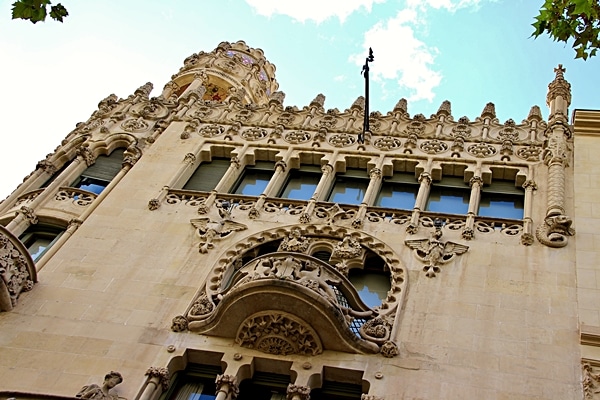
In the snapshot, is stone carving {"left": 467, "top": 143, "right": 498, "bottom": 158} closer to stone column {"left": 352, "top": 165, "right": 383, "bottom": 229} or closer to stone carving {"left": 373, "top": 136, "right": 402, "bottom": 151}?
stone carving {"left": 373, "top": 136, "right": 402, "bottom": 151}

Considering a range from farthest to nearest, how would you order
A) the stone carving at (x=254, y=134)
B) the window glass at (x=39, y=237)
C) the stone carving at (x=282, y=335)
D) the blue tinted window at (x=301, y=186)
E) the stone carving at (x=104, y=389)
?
the stone carving at (x=254, y=134) < the blue tinted window at (x=301, y=186) < the window glass at (x=39, y=237) < the stone carving at (x=282, y=335) < the stone carving at (x=104, y=389)

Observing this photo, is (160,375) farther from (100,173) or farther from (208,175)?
(100,173)

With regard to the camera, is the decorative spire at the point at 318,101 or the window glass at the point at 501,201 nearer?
the window glass at the point at 501,201

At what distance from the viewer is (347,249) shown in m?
16.5

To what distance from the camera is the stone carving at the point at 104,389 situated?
40.7ft

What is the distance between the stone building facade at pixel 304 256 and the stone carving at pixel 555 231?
5 centimetres

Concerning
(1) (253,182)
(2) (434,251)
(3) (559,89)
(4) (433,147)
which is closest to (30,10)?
(2) (434,251)

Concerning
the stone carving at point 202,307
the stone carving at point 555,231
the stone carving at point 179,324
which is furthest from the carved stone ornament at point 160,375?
the stone carving at point 555,231

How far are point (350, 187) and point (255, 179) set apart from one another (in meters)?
2.57

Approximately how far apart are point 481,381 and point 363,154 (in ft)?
27.7

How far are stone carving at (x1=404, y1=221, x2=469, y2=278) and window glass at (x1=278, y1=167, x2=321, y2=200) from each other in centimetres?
373

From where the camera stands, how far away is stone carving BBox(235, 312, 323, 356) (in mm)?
13703

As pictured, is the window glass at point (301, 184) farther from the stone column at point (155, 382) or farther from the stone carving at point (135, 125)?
the stone column at point (155, 382)

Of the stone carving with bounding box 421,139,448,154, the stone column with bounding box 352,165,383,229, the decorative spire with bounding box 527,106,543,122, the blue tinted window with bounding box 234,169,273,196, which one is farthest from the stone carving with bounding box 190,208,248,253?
the decorative spire with bounding box 527,106,543,122
